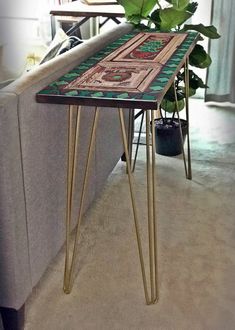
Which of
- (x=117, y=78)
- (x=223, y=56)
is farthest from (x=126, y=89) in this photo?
(x=223, y=56)

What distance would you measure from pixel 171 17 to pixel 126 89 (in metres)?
1.17

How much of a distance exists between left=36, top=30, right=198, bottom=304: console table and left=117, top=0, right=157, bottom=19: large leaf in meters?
0.44

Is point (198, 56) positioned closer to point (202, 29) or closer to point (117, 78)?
point (202, 29)

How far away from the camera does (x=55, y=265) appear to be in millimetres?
1977

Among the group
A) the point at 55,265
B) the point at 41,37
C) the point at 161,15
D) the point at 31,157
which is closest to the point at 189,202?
the point at 55,265

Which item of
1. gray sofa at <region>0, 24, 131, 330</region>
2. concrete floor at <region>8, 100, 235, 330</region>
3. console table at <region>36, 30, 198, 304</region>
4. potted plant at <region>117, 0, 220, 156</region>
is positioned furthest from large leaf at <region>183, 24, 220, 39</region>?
gray sofa at <region>0, 24, 131, 330</region>

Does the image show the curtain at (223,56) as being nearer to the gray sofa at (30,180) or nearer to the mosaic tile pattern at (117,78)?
the mosaic tile pattern at (117,78)

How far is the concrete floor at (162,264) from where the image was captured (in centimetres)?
170

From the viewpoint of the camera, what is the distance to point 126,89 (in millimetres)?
1504

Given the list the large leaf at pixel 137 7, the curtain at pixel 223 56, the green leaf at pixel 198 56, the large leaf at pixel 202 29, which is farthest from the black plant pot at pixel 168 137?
the curtain at pixel 223 56

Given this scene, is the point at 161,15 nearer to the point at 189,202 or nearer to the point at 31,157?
the point at 189,202

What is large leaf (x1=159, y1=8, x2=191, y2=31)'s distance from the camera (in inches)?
98.3

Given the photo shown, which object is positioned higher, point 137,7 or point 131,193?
point 137,7

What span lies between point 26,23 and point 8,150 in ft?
8.16
